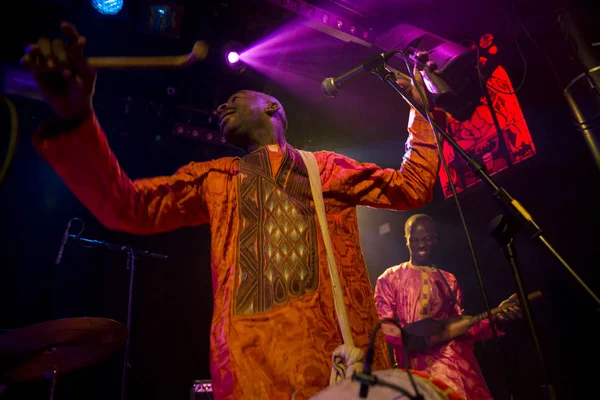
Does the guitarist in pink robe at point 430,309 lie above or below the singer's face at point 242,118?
below

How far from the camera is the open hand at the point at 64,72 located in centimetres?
133

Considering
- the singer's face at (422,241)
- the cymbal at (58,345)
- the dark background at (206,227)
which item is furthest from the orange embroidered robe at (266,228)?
the dark background at (206,227)

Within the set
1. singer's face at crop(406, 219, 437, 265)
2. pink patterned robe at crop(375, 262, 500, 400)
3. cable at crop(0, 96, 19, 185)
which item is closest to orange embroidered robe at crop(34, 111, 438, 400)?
cable at crop(0, 96, 19, 185)

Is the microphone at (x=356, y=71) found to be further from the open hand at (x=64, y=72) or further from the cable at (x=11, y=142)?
the cable at (x=11, y=142)

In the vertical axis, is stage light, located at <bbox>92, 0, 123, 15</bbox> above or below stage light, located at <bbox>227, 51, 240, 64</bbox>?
above

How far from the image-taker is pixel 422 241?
542 centimetres

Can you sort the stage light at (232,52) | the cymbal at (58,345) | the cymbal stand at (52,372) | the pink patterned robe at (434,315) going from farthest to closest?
the stage light at (232,52) → the pink patterned robe at (434,315) → the cymbal stand at (52,372) → the cymbal at (58,345)

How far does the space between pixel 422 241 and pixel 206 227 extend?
4.28 meters

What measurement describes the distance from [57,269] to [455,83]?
6.53m

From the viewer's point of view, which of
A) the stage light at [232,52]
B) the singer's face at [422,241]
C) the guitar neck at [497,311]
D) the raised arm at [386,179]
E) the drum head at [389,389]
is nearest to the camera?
the drum head at [389,389]

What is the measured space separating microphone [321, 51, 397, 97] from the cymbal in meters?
2.83

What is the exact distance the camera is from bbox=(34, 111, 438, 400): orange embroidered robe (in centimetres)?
165

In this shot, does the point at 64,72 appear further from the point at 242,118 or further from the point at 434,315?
the point at 434,315

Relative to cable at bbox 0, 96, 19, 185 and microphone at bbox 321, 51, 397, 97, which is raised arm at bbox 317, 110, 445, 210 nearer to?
microphone at bbox 321, 51, 397, 97
